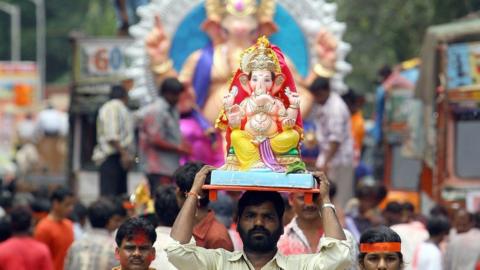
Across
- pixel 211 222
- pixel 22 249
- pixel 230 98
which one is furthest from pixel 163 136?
pixel 230 98

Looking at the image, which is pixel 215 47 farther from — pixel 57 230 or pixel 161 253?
pixel 161 253

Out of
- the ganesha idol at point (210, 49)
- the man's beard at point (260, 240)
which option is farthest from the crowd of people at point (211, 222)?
the ganesha idol at point (210, 49)

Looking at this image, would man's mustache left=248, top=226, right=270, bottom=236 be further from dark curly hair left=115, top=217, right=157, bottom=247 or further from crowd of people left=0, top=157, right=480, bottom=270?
dark curly hair left=115, top=217, right=157, bottom=247

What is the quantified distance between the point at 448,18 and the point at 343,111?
10.0 m

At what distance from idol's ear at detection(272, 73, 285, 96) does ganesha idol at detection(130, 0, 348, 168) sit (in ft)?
24.3

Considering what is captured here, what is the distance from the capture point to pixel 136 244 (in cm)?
1109

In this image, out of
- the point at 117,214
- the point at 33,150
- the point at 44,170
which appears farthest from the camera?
the point at 33,150

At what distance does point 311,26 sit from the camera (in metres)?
20.2

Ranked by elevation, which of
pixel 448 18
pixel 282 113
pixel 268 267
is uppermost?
pixel 448 18

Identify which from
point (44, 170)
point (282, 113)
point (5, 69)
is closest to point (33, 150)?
point (44, 170)

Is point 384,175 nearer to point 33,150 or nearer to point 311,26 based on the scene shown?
point 311,26

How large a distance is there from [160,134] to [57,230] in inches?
68.2

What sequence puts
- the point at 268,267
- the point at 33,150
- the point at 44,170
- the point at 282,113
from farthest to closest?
the point at 33,150 → the point at 44,170 → the point at 282,113 → the point at 268,267

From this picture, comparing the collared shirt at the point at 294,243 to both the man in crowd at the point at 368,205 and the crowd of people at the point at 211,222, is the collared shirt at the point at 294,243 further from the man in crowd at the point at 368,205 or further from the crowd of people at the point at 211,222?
the man in crowd at the point at 368,205
